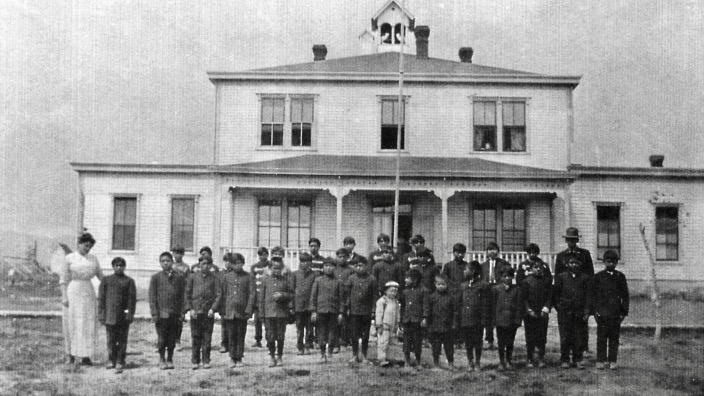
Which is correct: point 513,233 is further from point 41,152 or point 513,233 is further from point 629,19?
point 41,152

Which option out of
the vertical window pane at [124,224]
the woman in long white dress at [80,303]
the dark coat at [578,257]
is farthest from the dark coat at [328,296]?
the vertical window pane at [124,224]

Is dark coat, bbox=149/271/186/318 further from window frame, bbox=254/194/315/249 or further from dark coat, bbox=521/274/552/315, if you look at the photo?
window frame, bbox=254/194/315/249

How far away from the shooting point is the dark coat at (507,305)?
8578 mm

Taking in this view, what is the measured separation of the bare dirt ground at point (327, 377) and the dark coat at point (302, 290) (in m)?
0.72

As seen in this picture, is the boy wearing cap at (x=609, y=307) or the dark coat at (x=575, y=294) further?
the dark coat at (x=575, y=294)

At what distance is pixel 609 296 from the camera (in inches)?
339

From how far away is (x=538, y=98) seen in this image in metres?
17.8

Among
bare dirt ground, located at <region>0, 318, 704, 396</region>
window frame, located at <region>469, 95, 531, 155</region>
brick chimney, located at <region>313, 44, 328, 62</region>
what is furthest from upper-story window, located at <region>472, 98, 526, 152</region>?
bare dirt ground, located at <region>0, 318, 704, 396</region>

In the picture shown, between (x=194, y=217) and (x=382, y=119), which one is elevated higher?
(x=382, y=119)

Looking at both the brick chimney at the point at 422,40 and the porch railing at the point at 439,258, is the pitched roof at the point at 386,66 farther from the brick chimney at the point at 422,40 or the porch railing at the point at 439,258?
the porch railing at the point at 439,258

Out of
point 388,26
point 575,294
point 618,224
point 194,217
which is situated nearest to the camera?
point 575,294

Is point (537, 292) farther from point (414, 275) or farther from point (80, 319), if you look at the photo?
point (80, 319)

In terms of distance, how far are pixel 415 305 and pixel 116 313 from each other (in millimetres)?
3861

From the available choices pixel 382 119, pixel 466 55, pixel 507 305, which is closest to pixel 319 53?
pixel 382 119
